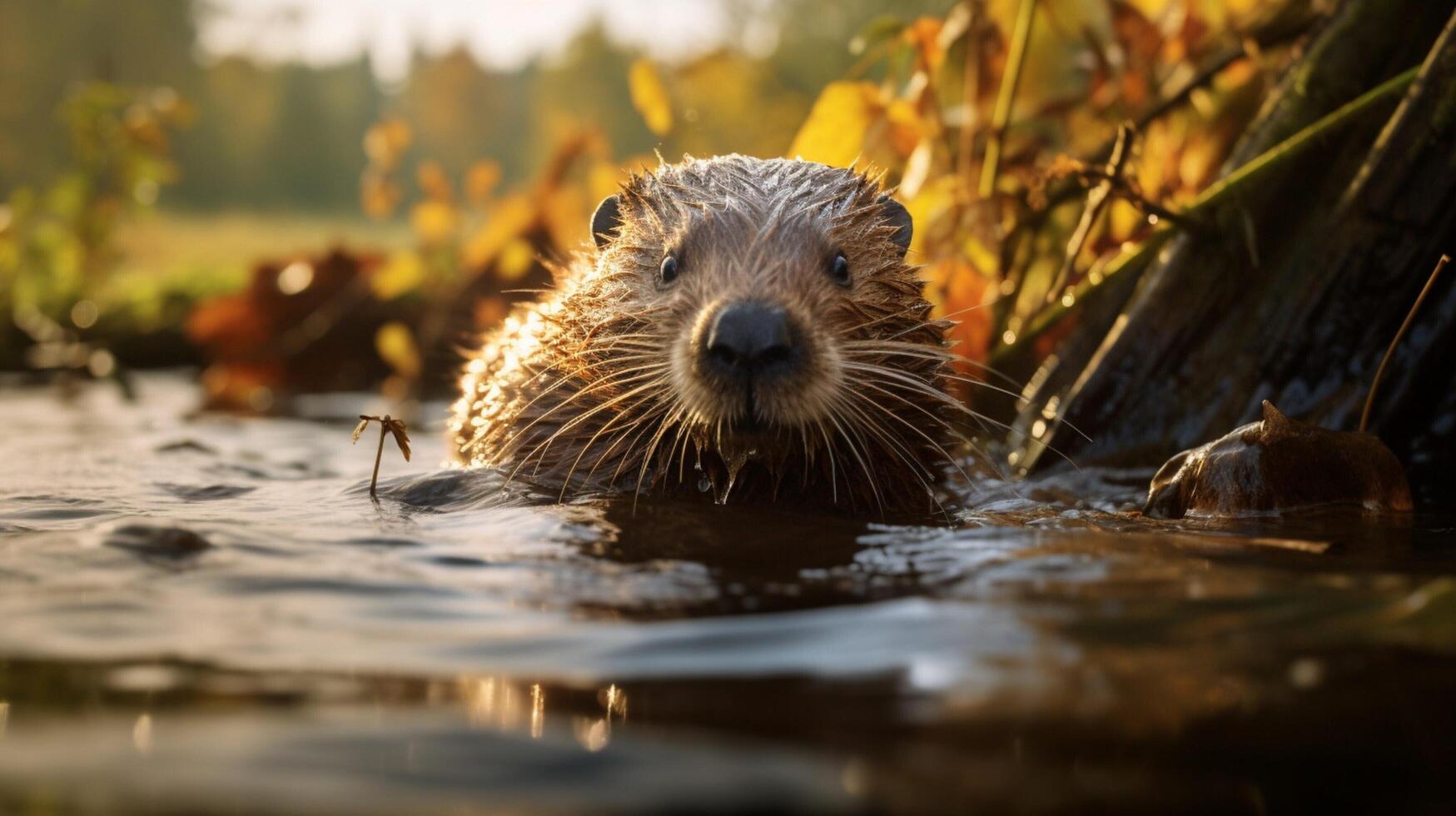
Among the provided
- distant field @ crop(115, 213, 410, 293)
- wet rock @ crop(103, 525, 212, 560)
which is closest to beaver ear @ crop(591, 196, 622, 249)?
wet rock @ crop(103, 525, 212, 560)

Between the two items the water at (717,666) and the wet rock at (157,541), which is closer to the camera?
the water at (717,666)

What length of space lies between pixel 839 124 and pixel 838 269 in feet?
5.04

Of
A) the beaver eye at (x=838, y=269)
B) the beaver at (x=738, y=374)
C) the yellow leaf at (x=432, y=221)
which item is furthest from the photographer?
the yellow leaf at (x=432, y=221)

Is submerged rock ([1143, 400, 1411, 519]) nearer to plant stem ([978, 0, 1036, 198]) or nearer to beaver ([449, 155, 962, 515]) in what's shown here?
beaver ([449, 155, 962, 515])

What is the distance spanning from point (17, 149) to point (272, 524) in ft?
113

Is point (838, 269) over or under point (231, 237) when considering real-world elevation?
under

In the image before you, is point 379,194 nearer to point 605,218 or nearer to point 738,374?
point 605,218

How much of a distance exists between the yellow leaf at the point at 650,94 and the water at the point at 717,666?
291 centimetres

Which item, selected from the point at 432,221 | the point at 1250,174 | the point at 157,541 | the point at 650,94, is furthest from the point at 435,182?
the point at 157,541

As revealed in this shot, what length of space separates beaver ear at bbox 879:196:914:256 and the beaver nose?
1134 millimetres

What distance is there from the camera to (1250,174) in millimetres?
4523

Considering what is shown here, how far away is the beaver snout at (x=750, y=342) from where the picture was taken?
3354 mm

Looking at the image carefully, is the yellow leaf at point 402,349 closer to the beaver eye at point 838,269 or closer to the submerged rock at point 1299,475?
the beaver eye at point 838,269

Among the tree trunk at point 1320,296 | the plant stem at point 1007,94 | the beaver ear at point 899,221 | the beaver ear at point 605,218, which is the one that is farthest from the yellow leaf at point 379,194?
the tree trunk at point 1320,296
